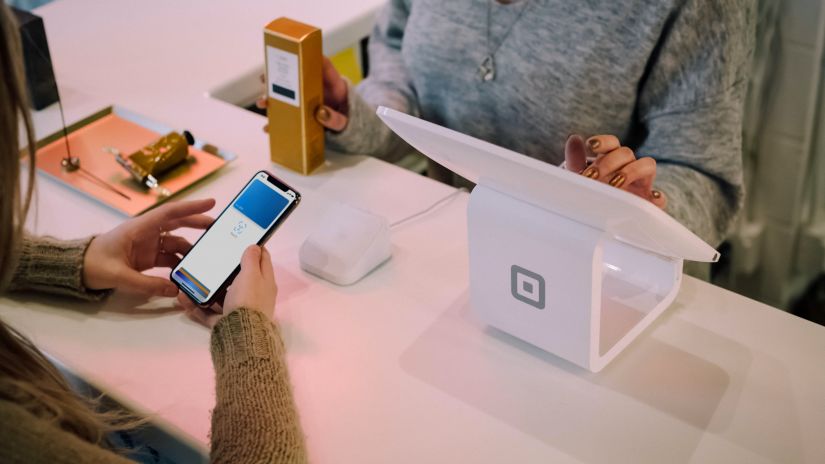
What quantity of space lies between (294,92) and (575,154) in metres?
0.41

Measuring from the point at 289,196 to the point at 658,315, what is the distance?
1.43ft

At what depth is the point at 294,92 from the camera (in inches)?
47.0

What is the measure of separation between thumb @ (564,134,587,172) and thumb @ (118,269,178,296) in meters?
0.48

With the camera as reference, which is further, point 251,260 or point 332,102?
point 332,102

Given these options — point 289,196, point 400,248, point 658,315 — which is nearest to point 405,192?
point 400,248

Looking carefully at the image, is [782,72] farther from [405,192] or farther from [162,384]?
[162,384]

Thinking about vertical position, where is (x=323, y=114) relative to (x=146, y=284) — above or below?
above

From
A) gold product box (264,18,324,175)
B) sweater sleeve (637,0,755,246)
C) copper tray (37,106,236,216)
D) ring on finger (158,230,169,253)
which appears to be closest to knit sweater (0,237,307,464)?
ring on finger (158,230,169,253)

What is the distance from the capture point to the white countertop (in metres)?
0.85

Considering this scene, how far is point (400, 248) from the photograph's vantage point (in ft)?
3.66

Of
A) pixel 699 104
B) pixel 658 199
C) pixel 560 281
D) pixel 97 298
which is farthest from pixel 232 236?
pixel 699 104

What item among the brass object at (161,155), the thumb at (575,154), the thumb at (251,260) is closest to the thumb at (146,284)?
the thumb at (251,260)

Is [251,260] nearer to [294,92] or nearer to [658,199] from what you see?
[294,92]

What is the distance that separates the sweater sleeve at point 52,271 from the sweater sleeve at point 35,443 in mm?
299
